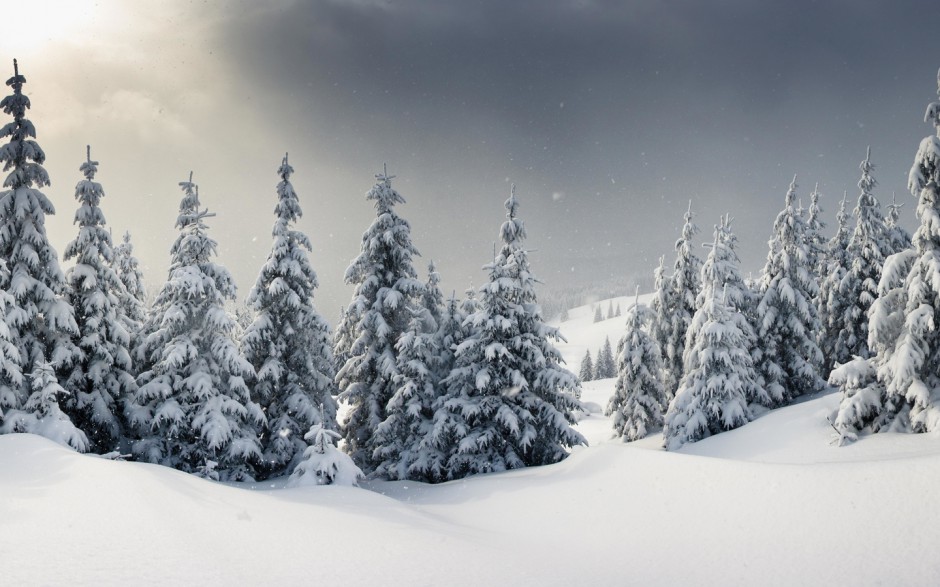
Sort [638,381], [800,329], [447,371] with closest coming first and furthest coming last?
1. [447,371]
2. [800,329]
3. [638,381]

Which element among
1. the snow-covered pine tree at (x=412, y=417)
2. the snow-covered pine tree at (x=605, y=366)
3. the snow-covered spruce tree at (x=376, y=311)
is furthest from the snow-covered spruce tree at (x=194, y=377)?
the snow-covered pine tree at (x=605, y=366)

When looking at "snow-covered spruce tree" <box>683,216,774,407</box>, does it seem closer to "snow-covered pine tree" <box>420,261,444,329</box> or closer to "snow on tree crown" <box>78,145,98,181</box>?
"snow-covered pine tree" <box>420,261,444,329</box>

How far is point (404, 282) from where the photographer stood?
2227 cm

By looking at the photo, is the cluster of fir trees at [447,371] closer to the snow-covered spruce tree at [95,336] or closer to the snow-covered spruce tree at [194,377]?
the snow-covered spruce tree at [194,377]

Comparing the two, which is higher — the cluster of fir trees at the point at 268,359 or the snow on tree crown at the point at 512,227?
the snow on tree crown at the point at 512,227

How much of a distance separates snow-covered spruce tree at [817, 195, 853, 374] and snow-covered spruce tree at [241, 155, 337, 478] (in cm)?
2848

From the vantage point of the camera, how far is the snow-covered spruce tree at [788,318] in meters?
26.6

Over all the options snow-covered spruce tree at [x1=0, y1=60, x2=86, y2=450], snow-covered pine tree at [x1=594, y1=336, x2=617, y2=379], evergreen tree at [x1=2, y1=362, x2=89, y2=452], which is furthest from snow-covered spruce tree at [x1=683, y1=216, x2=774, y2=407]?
snow-covered pine tree at [x1=594, y1=336, x2=617, y2=379]

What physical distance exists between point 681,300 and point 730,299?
4683mm

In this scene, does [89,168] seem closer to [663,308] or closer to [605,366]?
[663,308]

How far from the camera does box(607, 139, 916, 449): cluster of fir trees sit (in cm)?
2305

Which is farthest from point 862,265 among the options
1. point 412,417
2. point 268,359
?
point 268,359

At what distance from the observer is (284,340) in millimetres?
21438

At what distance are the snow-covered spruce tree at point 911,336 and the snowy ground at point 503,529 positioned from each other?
90.4 inches
